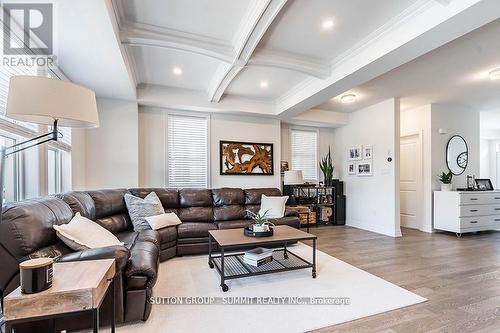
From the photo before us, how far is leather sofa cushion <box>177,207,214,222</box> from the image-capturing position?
409cm

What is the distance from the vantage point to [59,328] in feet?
5.78

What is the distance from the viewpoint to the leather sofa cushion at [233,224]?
385cm

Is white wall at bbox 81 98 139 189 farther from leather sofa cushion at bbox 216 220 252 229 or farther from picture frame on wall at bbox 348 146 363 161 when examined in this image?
picture frame on wall at bbox 348 146 363 161

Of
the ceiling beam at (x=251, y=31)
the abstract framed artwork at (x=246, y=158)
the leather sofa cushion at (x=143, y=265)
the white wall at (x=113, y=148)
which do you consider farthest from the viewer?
the abstract framed artwork at (x=246, y=158)

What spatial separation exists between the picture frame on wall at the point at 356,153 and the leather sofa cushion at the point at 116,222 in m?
4.93

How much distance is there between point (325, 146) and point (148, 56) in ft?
15.6

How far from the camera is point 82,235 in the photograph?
2.08 metres

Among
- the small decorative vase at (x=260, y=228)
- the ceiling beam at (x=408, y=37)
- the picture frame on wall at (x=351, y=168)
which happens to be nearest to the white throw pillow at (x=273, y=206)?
the small decorative vase at (x=260, y=228)

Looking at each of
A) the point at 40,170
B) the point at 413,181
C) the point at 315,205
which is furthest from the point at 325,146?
the point at 40,170

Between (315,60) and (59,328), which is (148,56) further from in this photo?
(59,328)

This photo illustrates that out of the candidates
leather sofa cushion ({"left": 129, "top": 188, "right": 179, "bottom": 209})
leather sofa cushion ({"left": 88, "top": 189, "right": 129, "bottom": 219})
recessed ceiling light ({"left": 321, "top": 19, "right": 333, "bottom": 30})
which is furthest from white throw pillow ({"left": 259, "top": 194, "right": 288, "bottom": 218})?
recessed ceiling light ({"left": 321, "top": 19, "right": 333, "bottom": 30})

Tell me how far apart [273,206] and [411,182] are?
3571mm

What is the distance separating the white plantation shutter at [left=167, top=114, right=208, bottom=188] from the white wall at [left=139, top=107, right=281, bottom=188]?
11cm

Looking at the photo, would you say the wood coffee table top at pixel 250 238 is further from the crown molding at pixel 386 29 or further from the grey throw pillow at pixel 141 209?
the crown molding at pixel 386 29
